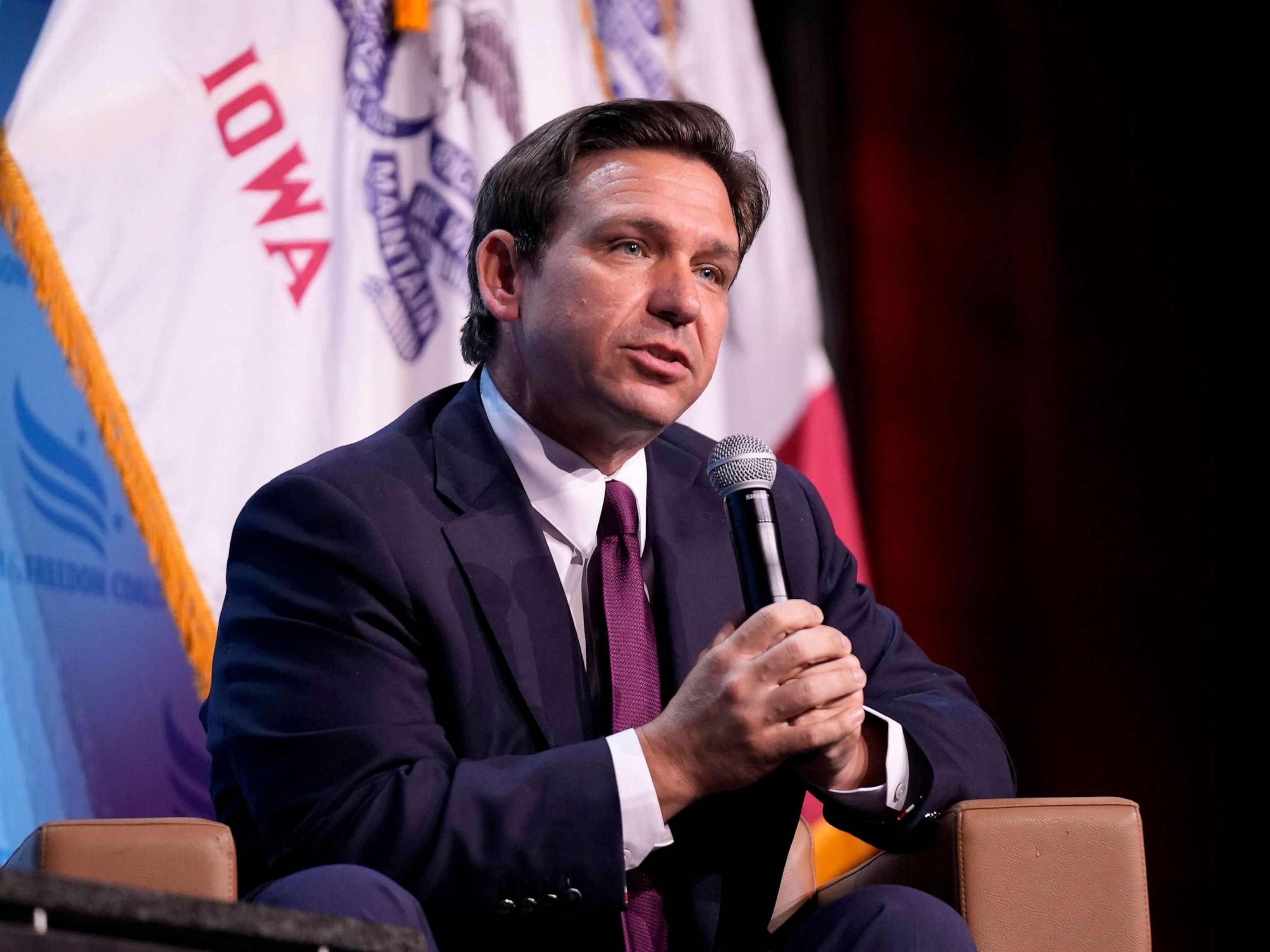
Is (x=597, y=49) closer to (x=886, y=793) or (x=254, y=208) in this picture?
(x=254, y=208)

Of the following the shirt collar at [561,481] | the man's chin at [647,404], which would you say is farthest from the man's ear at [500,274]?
the man's chin at [647,404]

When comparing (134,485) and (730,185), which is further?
(134,485)

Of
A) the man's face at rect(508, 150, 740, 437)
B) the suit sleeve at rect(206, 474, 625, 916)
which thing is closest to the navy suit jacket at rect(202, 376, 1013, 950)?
the suit sleeve at rect(206, 474, 625, 916)

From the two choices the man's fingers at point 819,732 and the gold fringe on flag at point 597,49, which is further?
the gold fringe on flag at point 597,49

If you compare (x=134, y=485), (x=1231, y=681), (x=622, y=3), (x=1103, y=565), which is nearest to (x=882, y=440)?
(x=1103, y=565)

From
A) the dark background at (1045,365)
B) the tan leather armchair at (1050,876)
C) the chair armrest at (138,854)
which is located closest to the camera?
the chair armrest at (138,854)

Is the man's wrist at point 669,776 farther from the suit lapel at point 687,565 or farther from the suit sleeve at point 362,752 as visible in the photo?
the suit lapel at point 687,565

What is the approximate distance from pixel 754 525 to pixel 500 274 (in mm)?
643

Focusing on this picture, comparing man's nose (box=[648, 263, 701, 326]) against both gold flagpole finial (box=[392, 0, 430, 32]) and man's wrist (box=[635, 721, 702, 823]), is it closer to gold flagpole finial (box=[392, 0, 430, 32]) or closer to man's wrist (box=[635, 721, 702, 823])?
man's wrist (box=[635, 721, 702, 823])

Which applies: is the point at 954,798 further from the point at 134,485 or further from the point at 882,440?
the point at 882,440

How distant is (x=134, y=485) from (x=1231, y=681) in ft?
7.49

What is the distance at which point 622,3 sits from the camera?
271 centimetres

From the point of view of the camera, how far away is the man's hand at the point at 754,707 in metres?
1.23

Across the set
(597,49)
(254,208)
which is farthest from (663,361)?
(597,49)
